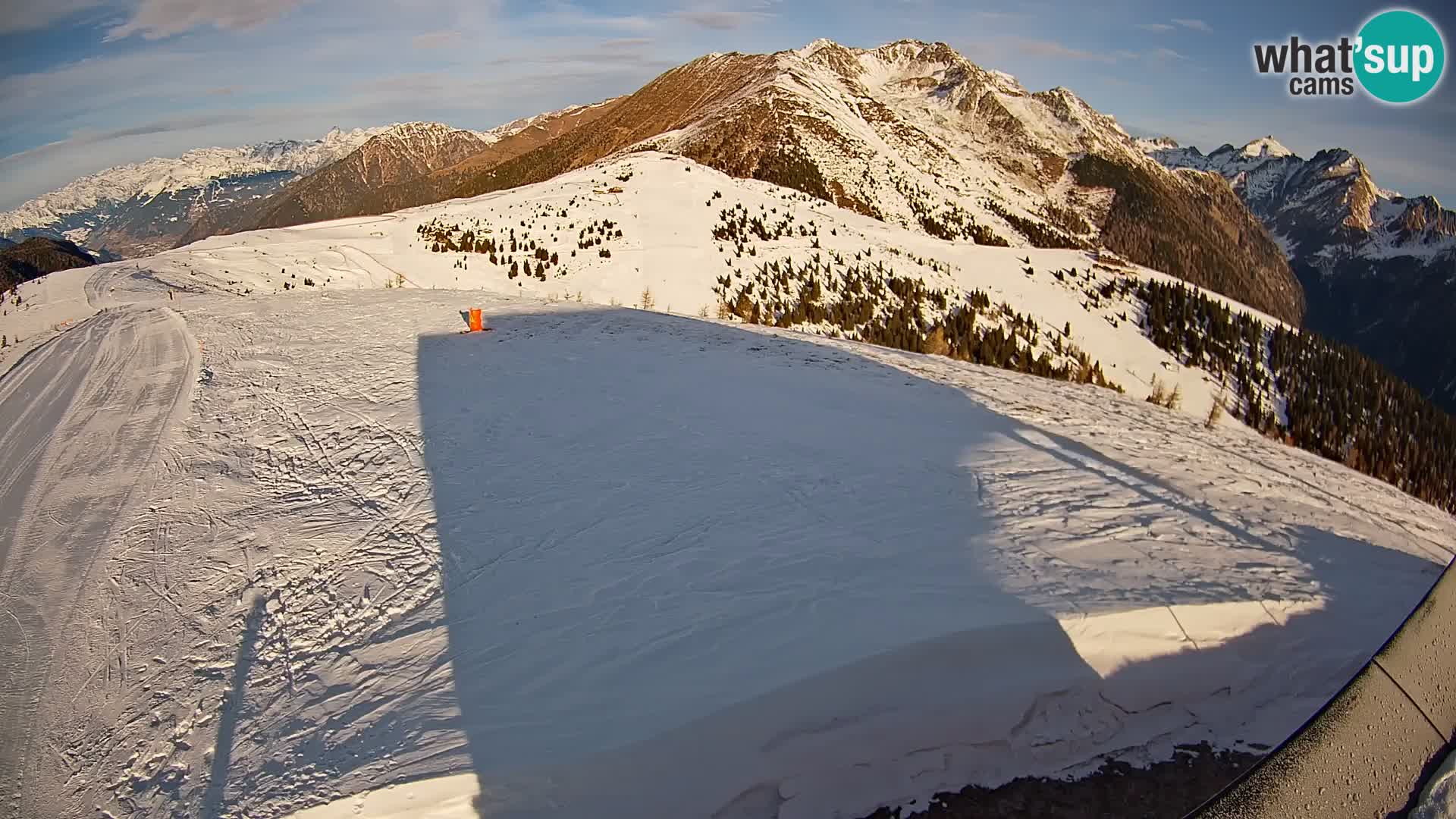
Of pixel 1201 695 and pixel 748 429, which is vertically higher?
pixel 748 429

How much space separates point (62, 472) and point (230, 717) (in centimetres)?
573

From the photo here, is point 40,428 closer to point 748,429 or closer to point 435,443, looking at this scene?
point 435,443

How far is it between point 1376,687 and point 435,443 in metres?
8.05

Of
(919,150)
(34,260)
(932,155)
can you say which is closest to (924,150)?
(932,155)

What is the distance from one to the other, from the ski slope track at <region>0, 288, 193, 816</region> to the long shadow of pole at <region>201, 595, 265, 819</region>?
833mm

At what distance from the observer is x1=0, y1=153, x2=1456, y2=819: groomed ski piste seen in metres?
3.92

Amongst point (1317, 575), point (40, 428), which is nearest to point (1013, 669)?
Answer: point (1317, 575)

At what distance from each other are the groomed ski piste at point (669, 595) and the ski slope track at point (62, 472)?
0.12 metres

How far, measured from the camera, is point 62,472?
7.73 meters

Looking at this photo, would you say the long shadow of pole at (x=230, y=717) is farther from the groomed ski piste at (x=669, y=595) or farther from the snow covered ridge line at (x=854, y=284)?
the snow covered ridge line at (x=854, y=284)

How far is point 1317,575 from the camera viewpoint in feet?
18.8

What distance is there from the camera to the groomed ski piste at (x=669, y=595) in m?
3.92

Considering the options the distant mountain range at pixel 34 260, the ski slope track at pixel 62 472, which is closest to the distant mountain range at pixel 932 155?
the ski slope track at pixel 62 472

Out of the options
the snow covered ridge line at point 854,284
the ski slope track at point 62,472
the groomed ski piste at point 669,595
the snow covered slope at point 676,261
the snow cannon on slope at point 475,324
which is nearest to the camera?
the groomed ski piste at point 669,595
